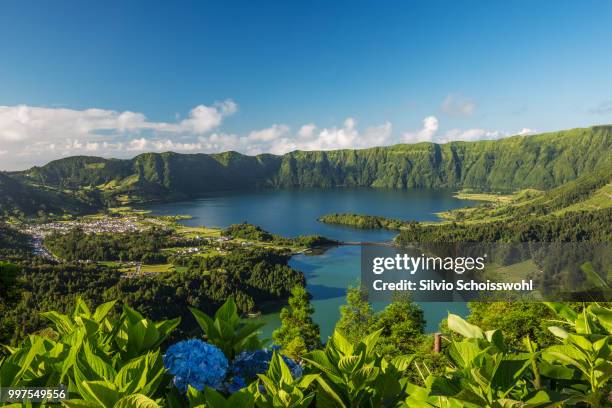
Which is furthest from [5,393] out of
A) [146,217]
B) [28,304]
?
[146,217]

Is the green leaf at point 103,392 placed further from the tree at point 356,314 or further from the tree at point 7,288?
the tree at point 356,314

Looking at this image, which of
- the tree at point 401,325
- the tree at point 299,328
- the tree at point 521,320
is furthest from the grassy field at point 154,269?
the tree at point 521,320

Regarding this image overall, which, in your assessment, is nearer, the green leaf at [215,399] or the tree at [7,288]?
the green leaf at [215,399]

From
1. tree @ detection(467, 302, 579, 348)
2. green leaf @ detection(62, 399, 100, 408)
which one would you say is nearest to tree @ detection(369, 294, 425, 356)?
tree @ detection(467, 302, 579, 348)

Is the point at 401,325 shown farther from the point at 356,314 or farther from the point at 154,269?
the point at 154,269

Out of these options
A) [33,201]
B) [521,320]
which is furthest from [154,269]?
[33,201]

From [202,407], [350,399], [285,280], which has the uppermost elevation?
[202,407]

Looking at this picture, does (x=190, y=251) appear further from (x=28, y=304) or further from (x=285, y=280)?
(x=28, y=304)

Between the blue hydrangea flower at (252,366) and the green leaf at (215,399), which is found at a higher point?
the green leaf at (215,399)
